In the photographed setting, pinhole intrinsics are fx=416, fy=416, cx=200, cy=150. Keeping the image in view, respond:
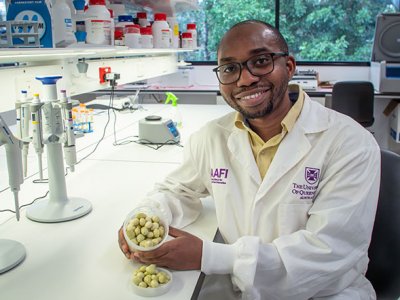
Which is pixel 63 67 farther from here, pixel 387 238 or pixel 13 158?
pixel 387 238

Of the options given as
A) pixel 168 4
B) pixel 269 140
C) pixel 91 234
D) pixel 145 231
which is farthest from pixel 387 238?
pixel 168 4

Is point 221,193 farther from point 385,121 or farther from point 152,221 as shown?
point 385,121

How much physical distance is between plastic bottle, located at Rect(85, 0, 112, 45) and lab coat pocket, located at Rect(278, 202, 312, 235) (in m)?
1.09

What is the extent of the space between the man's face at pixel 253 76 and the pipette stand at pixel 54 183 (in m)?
0.52

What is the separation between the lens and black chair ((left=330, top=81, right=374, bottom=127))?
12.6 feet

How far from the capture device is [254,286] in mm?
1044

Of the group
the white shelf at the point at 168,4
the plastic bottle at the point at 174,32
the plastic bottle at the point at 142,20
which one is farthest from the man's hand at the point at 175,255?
the plastic bottle at the point at 174,32

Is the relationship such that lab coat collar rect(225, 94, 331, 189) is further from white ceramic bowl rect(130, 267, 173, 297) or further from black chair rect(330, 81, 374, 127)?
black chair rect(330, 81, 374, 127)

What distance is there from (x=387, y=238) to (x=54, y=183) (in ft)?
3.40

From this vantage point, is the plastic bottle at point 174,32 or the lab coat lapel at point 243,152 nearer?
the lab coat lapel at point 243,152

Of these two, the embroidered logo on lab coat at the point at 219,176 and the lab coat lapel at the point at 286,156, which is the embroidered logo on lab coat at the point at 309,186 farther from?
the embroidered logo on lab coat at the point at 219,176

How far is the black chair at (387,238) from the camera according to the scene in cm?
124

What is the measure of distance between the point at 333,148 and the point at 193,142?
1.50ft

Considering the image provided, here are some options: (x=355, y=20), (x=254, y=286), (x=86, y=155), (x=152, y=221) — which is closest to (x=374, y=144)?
(x=254, y=286)
